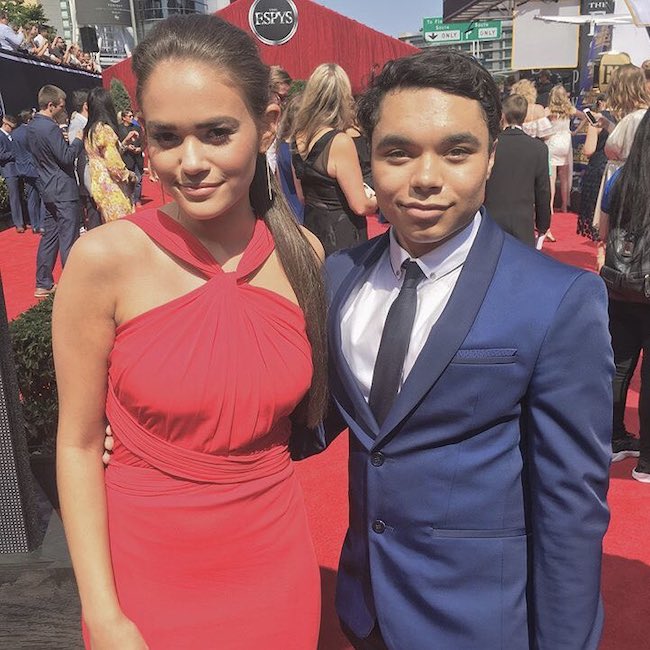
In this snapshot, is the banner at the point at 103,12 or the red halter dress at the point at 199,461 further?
the banner at the point at 103,12

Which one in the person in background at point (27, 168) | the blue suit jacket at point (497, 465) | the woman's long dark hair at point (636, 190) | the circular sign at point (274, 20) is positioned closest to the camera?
the blue suit jacket at point (497, 465)

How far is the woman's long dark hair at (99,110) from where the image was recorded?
20.3 ft

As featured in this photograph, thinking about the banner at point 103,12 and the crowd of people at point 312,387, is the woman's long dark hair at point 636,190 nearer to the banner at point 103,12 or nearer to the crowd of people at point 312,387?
the crowd of people at point 312,387

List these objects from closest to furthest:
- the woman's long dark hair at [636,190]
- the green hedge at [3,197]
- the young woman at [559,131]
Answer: the woman's long dark hair at [636,190]
the young woman at [559,131]
the green hedge at [3,197]

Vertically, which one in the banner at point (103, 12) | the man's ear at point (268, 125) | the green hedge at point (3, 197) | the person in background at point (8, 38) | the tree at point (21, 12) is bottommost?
the green hedge at point (3, 197)

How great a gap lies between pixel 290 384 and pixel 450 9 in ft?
143

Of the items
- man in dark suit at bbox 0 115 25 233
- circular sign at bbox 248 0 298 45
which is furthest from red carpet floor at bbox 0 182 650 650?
circular sign at bbox 248 0 298 45

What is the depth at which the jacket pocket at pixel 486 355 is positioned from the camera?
4.02 ft

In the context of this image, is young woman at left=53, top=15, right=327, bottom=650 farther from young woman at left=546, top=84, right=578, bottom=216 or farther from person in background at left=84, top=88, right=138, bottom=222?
young woman at left=546, top=84, right=578, bottom=216

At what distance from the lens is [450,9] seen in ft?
131

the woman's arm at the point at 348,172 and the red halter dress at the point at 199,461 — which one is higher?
the woman's arm at the point at 348,172

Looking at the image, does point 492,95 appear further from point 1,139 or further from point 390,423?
point 1,139

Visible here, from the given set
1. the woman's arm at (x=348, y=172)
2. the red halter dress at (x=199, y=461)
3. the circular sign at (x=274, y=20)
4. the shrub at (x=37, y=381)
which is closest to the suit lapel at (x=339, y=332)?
the red halter dress at (x=199, y=461)

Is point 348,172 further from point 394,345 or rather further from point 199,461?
point 199,461
